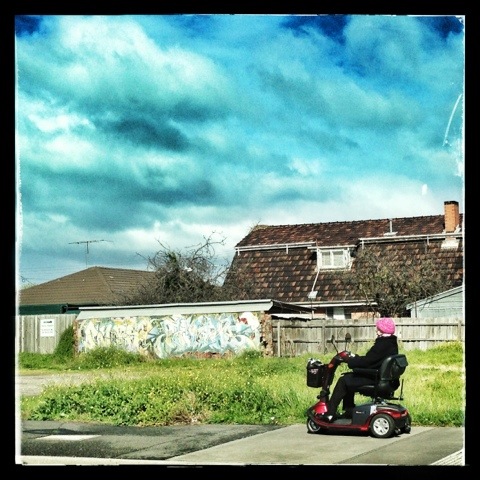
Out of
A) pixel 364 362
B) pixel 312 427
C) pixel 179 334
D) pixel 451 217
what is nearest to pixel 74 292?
pixel 179 334

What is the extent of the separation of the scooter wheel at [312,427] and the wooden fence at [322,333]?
11.6 meters

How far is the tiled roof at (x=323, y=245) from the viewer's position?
28641 mm

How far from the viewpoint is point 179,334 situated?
24.4 metres

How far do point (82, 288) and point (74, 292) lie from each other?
2.67 feet

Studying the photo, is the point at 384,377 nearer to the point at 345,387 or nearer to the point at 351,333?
the point at 345,387

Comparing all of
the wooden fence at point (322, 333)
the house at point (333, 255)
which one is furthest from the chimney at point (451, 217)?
the wooden fence at point (322, 333)

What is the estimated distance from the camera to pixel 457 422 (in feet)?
36.9

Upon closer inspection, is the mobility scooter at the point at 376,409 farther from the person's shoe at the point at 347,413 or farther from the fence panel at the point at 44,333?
the fence panel at the point at 44,333

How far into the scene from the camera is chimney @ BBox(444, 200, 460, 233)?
23244mm

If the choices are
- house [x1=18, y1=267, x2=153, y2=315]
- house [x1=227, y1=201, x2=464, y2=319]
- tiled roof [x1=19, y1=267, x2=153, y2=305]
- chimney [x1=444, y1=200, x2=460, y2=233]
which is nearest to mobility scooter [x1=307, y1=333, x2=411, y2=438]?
chimney [x1=444, y1=200, x2=460, y2=233]

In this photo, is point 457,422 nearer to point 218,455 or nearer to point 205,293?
point 218,455

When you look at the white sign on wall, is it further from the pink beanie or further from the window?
the pink beanie

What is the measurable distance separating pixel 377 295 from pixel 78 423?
681 inches
